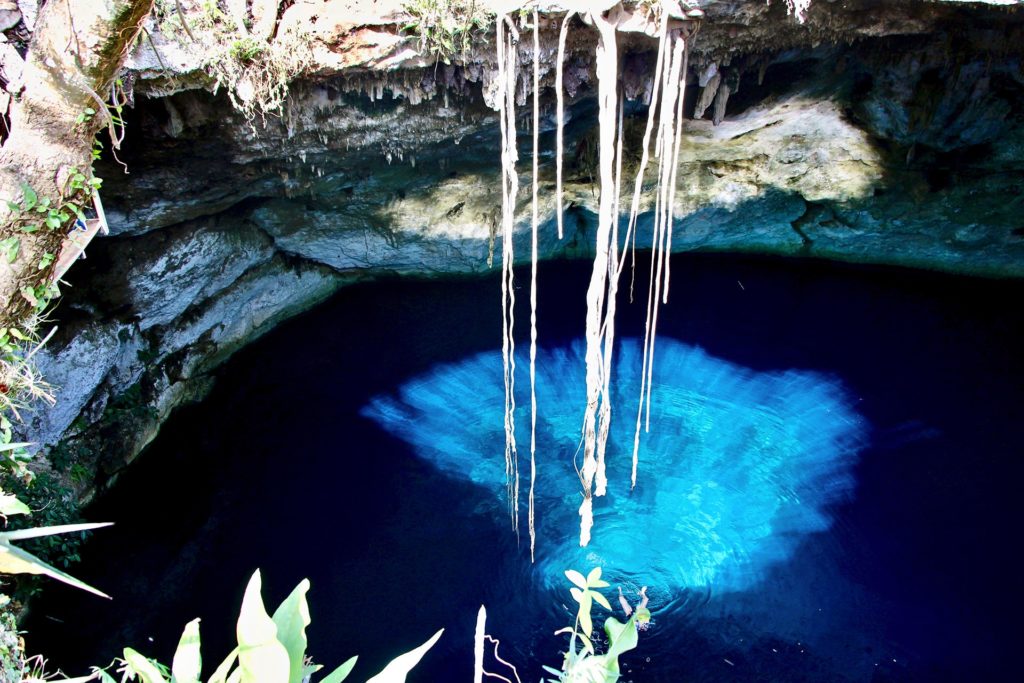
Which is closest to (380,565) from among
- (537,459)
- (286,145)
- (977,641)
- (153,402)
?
(537,459)

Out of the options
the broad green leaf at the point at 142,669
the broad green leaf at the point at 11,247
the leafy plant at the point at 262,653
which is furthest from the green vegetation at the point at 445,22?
the broad green leaf at the point at 142,669

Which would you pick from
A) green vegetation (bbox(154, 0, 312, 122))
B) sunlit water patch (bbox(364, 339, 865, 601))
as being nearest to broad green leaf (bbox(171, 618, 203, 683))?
green vegetation (bbox(154, 0, 312, 122))

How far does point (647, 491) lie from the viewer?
3.68m

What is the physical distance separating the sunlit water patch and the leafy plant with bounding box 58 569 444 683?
7.00 feet

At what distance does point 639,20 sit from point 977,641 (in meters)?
3.10

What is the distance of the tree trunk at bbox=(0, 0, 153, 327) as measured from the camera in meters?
1.56

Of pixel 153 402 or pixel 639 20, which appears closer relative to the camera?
pixel 639 20

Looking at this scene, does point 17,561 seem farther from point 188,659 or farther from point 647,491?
point 647,491

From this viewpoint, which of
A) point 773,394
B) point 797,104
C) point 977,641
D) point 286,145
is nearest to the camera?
point 977,641

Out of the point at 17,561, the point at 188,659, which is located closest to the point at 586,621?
the point at 188,659

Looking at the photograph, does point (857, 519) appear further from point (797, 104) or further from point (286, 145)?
point (286, 145)

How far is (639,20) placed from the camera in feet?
7.84

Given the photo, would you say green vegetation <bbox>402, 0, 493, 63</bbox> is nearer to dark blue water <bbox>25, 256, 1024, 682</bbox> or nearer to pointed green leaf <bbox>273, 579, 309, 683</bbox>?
pointed green leaf <bbox>273, 579, 309, 683</bbox>

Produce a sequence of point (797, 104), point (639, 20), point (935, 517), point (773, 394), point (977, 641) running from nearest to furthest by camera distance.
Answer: point (639, 20) < point (977, 641) < point (935, 517) < point (797, 104) < point (773, 394)
